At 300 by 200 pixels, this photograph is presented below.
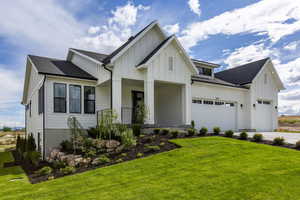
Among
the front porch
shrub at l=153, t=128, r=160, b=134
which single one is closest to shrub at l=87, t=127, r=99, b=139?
the front porch

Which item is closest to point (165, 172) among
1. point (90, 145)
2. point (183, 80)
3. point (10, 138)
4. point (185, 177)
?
point (185, 177)

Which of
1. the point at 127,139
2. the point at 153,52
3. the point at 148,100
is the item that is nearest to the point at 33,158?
the point at 127,139

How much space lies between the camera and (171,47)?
14.0 m

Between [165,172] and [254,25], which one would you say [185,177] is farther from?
[254,25]

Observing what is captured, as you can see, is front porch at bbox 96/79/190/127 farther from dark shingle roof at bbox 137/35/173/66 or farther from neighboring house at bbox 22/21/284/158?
dark shingle roof at bbox 137/35/173/66

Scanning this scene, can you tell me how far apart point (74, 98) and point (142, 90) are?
4985 mm

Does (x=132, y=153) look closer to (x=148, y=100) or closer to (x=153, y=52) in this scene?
(x=148, y=100)

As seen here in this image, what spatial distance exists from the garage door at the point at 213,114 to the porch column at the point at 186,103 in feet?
4.30

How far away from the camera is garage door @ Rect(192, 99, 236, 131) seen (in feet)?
53.3

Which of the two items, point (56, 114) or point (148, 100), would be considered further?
point (148, 100)

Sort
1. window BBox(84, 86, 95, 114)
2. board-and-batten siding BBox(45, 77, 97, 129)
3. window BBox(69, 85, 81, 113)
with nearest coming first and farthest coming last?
board-and-batten siding BBox(45, 77, 97, 129)
window BBox(69, 85, 81, 113)
window BBox(84, 86, 95, 114)

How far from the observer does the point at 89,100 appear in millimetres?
13398

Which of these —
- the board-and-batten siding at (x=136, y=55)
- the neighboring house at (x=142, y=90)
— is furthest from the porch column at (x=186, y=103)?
the board-and-batten siding at (x=136, y=55)

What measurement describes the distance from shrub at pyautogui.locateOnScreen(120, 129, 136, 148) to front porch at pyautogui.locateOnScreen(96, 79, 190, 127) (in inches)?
82.5
